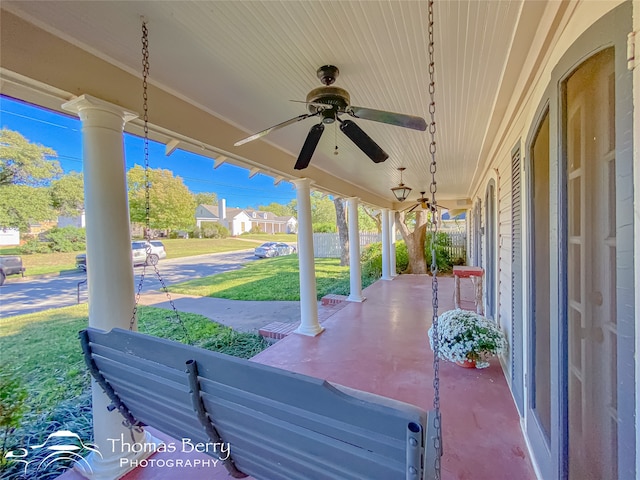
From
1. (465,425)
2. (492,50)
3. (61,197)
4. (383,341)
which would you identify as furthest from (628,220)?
(61,197)

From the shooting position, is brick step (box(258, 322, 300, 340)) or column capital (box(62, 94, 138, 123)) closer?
column capital (box(62, 94, 138, 123))

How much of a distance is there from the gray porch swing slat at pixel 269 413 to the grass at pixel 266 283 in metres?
5.60

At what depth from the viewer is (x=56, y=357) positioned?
10.4 ft

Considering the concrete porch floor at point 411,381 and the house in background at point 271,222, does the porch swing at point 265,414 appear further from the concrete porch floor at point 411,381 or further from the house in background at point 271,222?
the house in background at point 271,222

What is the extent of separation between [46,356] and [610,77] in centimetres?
502

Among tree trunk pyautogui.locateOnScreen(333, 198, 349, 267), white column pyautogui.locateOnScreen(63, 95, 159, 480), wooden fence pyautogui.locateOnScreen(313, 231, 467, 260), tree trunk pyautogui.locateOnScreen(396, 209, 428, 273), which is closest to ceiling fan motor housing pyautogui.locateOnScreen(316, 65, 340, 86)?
Result: white column pyautogui.locateOnScreen(63, 95, 159, 480)

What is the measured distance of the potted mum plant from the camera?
2.95 metres

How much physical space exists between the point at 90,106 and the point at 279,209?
8443 mm

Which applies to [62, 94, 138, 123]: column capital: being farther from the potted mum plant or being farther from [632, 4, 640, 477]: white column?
the potted mum plant

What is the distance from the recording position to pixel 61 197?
9.04 ft

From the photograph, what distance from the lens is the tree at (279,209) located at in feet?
31.6

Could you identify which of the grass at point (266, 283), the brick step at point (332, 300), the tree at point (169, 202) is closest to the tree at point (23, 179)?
the tree at point (169, 202)

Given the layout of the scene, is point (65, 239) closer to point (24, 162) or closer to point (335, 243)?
point (24, 162)

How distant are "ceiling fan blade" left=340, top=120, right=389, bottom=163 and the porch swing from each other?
2.38ft
